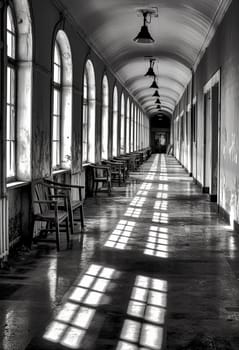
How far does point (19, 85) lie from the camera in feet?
28.8

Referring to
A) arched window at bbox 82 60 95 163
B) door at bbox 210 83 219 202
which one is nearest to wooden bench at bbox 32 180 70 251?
door at bbox 210 83 219 202

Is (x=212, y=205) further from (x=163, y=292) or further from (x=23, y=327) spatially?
(x=23, y=327)

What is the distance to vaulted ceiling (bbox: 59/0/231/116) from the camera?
12.4 m

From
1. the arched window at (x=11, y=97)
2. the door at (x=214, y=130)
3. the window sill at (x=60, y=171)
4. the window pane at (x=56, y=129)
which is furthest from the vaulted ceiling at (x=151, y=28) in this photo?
the window sill at (x=60, y=171)

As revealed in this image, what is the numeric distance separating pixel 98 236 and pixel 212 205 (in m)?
5.27

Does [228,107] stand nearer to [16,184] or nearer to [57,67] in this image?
[57,67]

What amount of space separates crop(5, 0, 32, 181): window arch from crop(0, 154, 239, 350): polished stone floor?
57.1 inches

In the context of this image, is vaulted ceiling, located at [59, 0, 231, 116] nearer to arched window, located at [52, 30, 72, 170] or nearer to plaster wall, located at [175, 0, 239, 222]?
plaster wall, located at [175, 0, 239, 222]

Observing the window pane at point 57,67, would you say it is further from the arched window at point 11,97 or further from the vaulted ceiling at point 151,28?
the arched window at point 11,97

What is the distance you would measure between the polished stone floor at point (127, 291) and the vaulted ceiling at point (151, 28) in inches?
199

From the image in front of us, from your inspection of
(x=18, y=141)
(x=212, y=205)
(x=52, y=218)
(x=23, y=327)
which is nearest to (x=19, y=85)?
(x=18, y=141)

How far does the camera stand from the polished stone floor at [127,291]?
4.35m

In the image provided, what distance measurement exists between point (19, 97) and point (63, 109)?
3.84 m

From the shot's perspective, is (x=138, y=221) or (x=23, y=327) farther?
(x=138, y=221)
